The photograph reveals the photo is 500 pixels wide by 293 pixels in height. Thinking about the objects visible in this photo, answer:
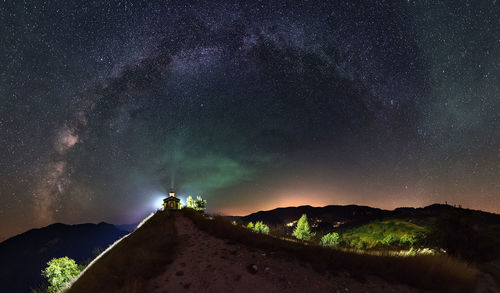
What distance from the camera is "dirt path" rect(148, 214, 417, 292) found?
778 centimetres

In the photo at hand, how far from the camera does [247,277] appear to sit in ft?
27.0

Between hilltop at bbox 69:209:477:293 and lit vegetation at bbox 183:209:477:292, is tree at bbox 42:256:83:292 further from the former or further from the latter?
lit vegetation at bbox 183:209:477:292

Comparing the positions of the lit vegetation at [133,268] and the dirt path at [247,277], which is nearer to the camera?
the dirt path at [247,277]

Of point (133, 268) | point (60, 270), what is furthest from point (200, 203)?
point (133, 268)

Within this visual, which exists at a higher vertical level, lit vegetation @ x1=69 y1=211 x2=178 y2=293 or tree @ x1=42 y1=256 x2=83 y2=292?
lit vegetation @ x1=69 y1=211 x2=178 y2=293

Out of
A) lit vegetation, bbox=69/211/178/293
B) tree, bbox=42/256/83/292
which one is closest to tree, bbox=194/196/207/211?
tree, bbox=42/256/83/292

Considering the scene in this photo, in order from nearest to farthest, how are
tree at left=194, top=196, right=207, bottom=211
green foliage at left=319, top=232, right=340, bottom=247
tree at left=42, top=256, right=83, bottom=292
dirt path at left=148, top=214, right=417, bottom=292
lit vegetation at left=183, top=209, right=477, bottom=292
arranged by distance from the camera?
dirt path at left=148, top=214, right=417, bottom=292 → lit vegetation at left=183, top=209, right=477, bottom=292 → green foliage at left=319, top=232, right=340, bottom=247 → tree at left=42, top=256, right=83, bottom=292 → tree at left=194, top=196, right=207, bottom=211

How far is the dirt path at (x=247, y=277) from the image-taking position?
7.78m

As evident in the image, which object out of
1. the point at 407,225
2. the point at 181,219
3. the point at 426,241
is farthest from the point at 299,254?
the point at 407,225

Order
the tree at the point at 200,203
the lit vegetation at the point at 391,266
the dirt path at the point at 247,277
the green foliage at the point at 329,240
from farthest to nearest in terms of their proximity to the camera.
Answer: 1. the tree at the point at 200,203
2. the green foliage at the point at 329,240
3. the lit vegetation at the point at 391,266
4. the dirt path at the point at 247,277

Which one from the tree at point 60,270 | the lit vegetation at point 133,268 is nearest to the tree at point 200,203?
the tree at point 60,270

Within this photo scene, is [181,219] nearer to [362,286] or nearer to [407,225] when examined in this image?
[362,286]

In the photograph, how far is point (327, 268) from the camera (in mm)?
8938

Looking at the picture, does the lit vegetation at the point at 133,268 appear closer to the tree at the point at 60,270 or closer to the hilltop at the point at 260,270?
the hilltop at the point at 260,270
